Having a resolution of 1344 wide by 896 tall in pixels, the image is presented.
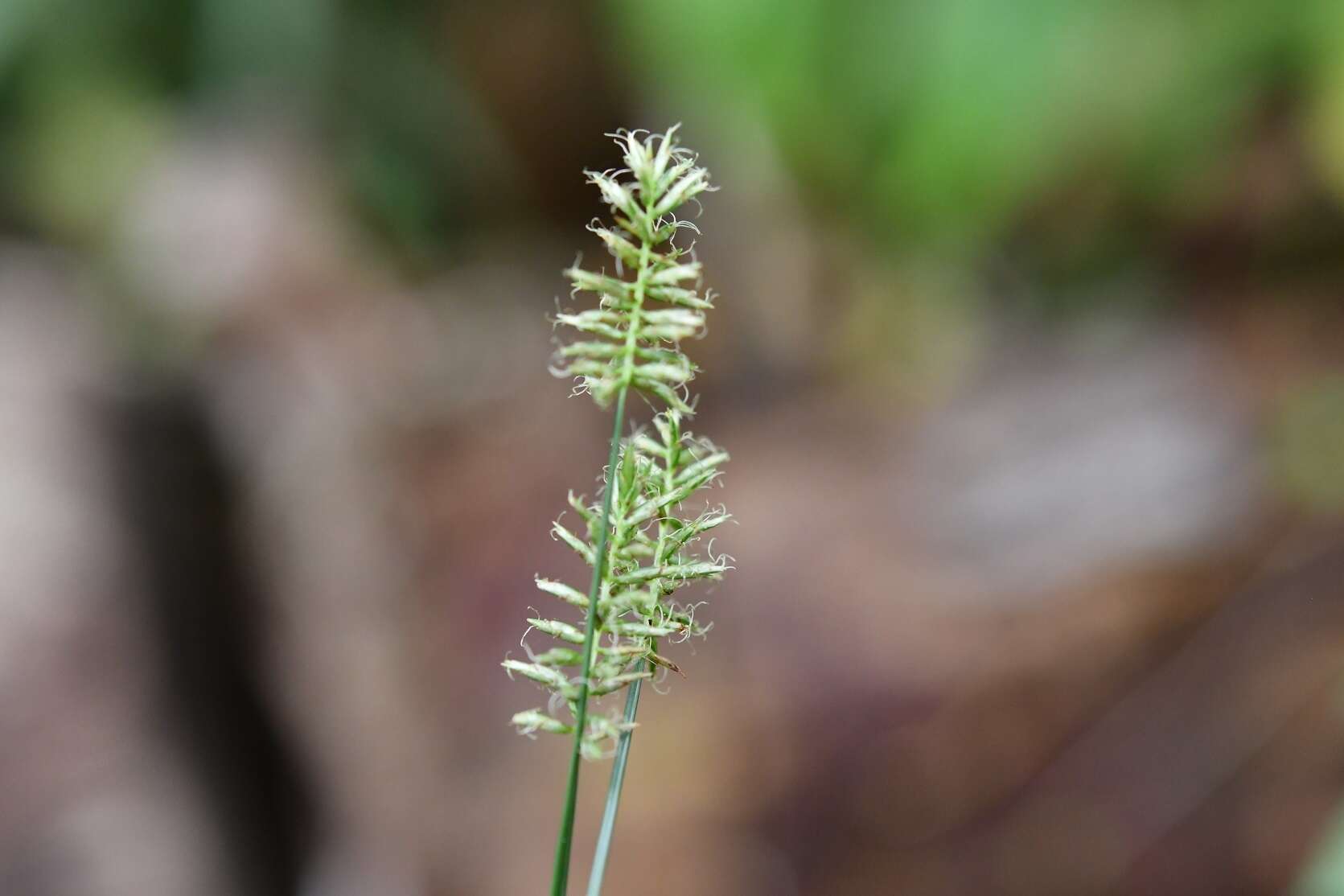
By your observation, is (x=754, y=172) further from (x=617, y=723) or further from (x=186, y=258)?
(x=617, y=723)

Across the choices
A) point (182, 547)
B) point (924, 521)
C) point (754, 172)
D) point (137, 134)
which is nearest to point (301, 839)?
point (182, 547)

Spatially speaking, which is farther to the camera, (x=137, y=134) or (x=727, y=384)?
(x=137, y=134)

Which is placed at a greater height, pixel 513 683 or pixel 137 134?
pixel 137 134

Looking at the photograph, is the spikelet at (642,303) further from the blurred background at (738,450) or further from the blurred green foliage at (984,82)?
the blurred green foliage at (984,82)

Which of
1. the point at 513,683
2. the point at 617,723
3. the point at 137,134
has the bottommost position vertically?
the point at 617,723

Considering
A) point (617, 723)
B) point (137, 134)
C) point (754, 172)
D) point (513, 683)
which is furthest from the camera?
point (137, 134)

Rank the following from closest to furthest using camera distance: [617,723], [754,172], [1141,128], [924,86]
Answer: [617,723] < [924,86] < [1141,128] < [754,172]

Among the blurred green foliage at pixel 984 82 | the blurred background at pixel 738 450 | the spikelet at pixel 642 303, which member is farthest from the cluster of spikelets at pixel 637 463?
Result: the blurred green foliage at pixel 984 82
